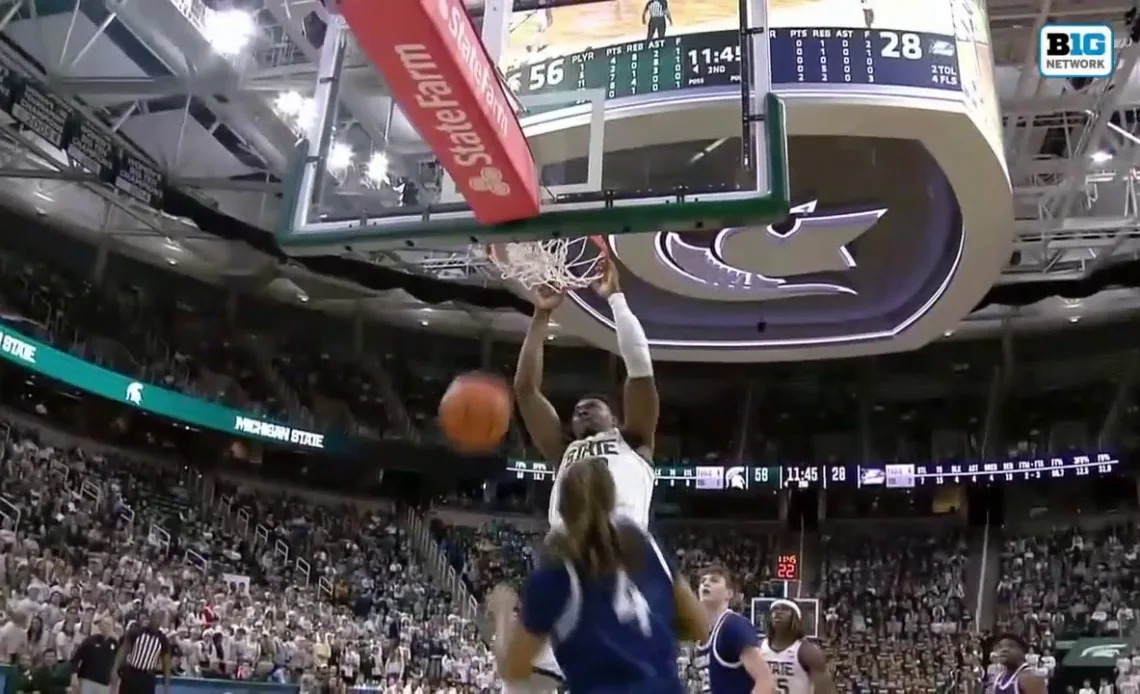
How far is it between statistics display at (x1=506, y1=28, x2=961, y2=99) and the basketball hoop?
2.77 meters

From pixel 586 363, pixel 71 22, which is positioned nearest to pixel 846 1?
pixel 71 22

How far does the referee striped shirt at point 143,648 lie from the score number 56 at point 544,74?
5508 mm

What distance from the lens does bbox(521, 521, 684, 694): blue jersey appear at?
2.37 m

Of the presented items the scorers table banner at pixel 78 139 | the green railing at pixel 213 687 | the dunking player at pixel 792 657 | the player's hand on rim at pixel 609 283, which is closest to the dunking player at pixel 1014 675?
the dunking player at pixel 792 657

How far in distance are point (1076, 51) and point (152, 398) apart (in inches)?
603

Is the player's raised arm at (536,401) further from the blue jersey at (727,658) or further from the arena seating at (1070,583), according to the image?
the arena seating at (1070,583)

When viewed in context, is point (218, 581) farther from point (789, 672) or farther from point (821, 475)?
point (789, 672)

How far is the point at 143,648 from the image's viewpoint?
9.37m

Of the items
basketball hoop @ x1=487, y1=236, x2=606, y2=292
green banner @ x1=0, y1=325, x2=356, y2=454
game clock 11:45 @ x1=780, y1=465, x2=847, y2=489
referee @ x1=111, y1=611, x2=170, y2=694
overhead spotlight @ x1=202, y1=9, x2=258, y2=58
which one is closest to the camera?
basketball hoop @ x1=487, y1=236, x2=606, y2=292

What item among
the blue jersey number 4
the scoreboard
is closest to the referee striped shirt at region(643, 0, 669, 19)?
the scoreboard

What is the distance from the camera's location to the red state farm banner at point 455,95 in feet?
12.0

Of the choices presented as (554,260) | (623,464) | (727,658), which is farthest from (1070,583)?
(623,464)

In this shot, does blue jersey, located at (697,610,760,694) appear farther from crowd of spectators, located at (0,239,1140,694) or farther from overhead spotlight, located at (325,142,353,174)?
crowd of spectators, located at (0,239,1140,694)

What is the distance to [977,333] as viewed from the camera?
26906 mm
